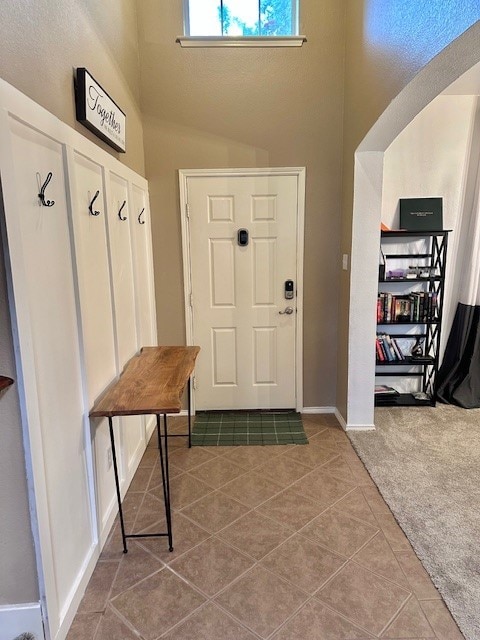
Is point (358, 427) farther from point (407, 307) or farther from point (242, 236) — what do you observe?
point (242, 236)

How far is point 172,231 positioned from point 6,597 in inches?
99.8

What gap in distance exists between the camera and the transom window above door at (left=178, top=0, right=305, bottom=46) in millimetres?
3072

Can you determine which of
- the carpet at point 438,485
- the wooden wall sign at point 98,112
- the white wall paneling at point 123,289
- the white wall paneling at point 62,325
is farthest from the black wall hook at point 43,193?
the carpet at point 438,485

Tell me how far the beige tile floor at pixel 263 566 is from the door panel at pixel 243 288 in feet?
3.07

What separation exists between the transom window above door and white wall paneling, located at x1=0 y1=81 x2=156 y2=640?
5.14 ft

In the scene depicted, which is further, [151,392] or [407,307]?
[407,307]

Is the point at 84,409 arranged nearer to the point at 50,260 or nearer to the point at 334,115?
the point at 50,260

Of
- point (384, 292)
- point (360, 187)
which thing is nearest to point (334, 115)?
point (360, 187)

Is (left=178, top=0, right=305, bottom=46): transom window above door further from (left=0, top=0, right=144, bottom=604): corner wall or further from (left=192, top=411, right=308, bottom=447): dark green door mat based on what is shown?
(left=192, top=411, right=308, bottom=447): dark green door mat

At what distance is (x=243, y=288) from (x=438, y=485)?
195 centimetres

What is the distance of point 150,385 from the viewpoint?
6.83ft

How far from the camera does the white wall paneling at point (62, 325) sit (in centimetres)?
132

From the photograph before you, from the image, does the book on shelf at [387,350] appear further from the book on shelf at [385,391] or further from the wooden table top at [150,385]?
the wooden table top at [150,385]

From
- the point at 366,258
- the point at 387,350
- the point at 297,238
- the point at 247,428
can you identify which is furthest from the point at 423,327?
the point at 247,428
